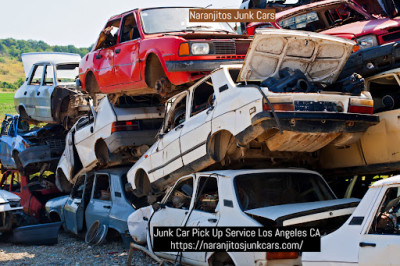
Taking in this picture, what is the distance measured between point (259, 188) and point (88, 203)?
5.17 meters

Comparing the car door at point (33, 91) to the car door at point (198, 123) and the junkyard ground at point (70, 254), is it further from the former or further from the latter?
the car door at point (198, 123)

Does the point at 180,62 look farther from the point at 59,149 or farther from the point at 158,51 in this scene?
the point at 59,149

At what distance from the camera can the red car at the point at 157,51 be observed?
344 inches

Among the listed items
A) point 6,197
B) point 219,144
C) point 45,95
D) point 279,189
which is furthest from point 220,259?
point 45,95

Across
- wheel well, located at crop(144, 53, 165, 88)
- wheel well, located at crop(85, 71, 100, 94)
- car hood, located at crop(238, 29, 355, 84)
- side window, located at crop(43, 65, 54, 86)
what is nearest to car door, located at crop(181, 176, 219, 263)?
car hood, located at crop(238, 29, 355, 84)

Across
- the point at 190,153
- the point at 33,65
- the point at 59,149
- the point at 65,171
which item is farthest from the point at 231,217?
the point at 33,65

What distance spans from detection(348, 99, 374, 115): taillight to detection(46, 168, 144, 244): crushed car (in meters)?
3.93

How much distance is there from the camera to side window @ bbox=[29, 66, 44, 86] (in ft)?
52.0

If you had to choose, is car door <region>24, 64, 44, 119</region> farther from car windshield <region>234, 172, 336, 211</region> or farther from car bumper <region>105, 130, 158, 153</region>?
car windshield <region>234, 172, 336, 211</region>

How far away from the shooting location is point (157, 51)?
29.8 ft

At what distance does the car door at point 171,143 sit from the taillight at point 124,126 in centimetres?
154

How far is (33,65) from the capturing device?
1608 centimetres

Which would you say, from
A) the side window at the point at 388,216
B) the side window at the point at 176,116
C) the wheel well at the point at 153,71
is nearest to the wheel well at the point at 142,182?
the side window at the point at 176,116

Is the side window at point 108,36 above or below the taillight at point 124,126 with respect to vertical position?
above
